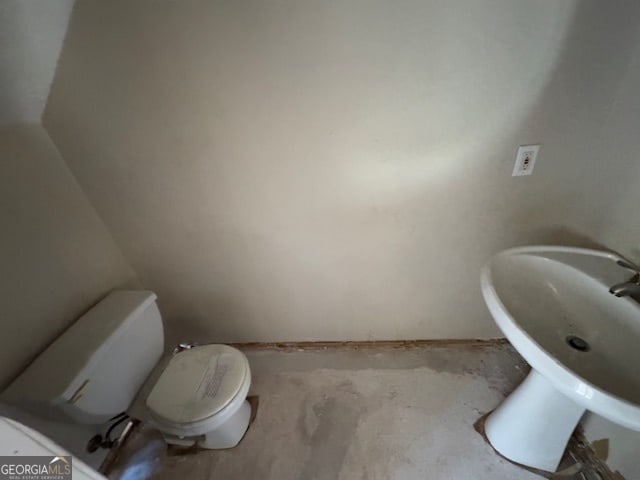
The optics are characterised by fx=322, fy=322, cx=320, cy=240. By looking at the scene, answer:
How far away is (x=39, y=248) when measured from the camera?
1.08 metres

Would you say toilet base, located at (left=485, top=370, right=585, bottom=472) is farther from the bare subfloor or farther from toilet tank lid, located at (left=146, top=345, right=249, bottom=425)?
toilet tank lid, located at (left=146, top=345, right=249, bottom=425)

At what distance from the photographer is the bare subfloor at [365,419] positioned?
1.24 m

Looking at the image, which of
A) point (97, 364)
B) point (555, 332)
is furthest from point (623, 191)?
point (97, 364)

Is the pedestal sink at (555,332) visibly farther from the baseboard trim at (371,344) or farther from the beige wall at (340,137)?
the baseboard trim at (371,344)

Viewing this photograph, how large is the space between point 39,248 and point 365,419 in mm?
1392

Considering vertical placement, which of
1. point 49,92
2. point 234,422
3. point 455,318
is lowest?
point 234,422

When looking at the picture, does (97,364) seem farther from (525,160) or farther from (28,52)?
Result: (525,160)

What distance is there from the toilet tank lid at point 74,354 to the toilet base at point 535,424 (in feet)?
4.60

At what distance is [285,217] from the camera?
1.31 metres

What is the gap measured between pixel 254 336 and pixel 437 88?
140cm

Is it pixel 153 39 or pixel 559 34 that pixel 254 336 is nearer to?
pixel 153 39

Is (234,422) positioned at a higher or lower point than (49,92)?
lower

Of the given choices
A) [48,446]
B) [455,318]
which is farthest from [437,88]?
[48,446]

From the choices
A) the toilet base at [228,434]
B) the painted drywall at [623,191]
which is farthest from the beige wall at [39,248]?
the painted drywall at [623,191]
